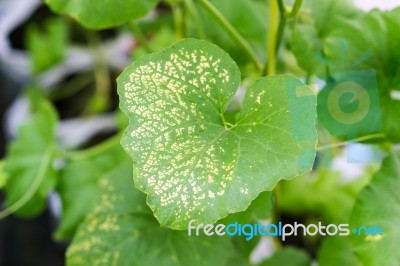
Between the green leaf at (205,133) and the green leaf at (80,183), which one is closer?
the green leaf at (205,133)

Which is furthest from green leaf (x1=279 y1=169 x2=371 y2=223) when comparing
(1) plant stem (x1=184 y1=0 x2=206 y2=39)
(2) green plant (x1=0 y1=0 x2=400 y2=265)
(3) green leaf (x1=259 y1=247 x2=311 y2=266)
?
(1) plant stem (x1=184 y1=0 x2=206 y2=39)

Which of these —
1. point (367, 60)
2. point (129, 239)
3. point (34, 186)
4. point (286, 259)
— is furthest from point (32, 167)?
point (367, 60)

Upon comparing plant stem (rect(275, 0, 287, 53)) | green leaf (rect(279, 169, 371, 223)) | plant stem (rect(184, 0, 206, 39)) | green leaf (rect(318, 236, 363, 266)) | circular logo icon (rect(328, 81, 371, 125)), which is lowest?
green leaf (rect(279, 169, 371, 223))

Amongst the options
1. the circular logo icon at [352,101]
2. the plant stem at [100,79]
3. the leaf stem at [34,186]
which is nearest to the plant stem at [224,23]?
the circular logo icon at [352,101]

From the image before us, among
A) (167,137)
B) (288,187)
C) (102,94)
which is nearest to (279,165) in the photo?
(167,137)

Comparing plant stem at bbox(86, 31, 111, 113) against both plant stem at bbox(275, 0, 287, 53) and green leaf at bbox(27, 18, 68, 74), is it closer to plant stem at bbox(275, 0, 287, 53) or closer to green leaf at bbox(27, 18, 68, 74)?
green leaf at bbox(27, 18, 68, 74)

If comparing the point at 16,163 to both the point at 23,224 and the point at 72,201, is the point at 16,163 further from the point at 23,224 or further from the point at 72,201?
the point at 23,224

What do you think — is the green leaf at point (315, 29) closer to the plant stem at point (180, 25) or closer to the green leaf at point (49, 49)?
the plant stem at point (180, 25)
